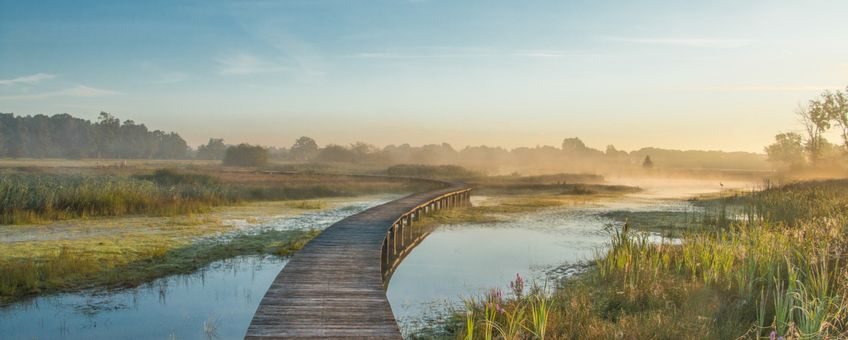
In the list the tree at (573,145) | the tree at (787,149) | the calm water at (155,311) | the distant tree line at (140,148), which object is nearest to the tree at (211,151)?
the distant tree line at (140,148)

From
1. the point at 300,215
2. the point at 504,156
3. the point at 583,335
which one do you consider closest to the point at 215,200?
the point at 300,215

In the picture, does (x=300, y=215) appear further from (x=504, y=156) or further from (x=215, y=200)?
(x=504, y=156)

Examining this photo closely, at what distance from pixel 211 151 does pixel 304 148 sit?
20.8 m

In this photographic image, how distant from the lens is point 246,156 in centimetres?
7150

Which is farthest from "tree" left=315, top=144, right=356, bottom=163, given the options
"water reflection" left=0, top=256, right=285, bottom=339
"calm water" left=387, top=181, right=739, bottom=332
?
"water reflection" left=0, top=256, right=285, bottom=339

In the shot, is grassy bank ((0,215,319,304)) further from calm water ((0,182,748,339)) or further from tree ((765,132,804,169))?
tree ((765,132,804,169))

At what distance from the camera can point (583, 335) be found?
18.8ft

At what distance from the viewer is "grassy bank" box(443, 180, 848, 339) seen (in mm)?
5500

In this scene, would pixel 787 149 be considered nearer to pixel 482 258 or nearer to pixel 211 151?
pixel 482 258

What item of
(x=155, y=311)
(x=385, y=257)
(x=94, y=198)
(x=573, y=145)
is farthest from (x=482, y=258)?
(x=573, y=145)

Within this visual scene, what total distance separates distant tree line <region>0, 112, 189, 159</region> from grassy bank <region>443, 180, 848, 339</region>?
95030mm

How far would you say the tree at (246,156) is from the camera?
7131 cm

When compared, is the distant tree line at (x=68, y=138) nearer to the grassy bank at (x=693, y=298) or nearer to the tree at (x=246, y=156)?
the tree at (x=246, y=156)

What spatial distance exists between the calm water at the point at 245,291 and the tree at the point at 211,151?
11290 centimetres
